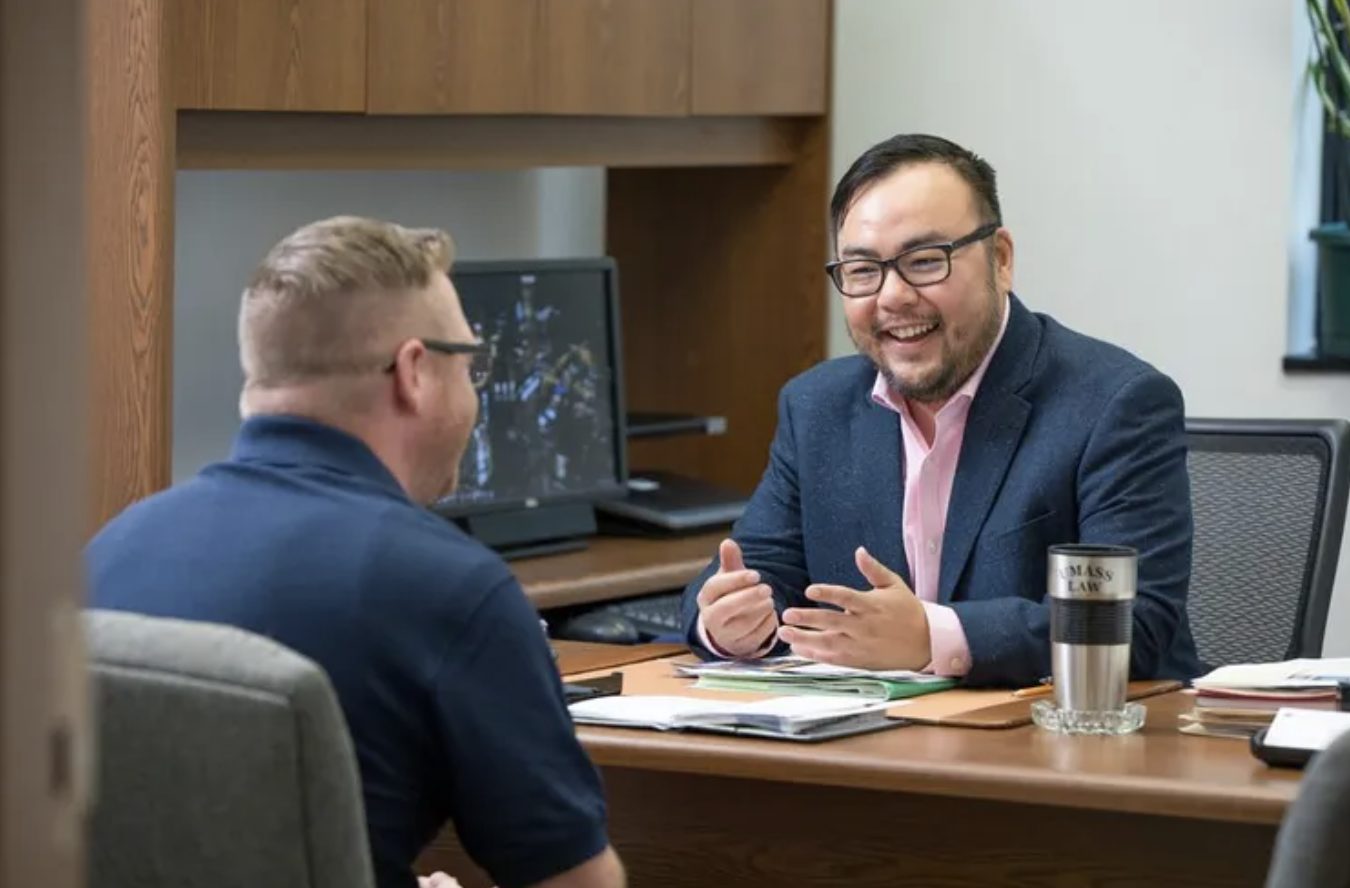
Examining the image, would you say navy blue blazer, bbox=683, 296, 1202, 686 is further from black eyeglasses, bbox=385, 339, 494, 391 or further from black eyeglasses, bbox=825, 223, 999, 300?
black eyeglasses, bbox=385, 339, 494, 391

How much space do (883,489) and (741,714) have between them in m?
0.72

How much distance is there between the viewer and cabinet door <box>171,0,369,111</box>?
3.42 meters

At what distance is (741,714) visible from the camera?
2.22 m

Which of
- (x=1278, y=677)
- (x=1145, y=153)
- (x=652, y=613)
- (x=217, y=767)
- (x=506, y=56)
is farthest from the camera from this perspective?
(x=1145, y=153)

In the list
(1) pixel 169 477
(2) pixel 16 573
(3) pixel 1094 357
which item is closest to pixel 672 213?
(1) pixel 169 477

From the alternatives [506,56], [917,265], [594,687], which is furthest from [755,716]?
[506,56]

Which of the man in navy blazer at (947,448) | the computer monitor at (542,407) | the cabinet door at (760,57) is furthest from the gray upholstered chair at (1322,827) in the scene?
the cabinet door at (760,57)

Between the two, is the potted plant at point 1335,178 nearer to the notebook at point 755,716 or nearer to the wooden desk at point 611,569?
the wooden desk at point 611,569

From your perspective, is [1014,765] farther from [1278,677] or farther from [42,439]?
[42,439]

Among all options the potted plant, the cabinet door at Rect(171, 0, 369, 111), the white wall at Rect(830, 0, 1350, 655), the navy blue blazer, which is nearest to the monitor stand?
the cabinet door at Rect(171, 0, 369, 111)

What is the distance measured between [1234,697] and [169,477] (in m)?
1.75

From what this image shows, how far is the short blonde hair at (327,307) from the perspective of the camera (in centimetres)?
192

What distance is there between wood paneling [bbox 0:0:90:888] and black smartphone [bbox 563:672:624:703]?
4.54 feet

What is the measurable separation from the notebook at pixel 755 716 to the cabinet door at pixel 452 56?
5.45ft
